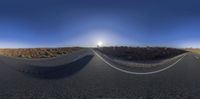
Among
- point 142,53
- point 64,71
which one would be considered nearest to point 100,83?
point 64,71

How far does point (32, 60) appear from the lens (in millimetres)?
12516

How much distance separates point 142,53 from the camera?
16.0 m

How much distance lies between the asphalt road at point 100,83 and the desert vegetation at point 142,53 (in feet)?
2.17

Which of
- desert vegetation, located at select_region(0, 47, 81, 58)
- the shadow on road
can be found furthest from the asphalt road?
desert vegetation, located at select_region(0, 47, 81, 58)

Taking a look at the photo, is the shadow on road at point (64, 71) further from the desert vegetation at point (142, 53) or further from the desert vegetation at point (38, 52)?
the desert vegetation at point (142, 53)

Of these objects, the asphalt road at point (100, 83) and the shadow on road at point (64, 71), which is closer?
the asphalt road at point (100, 83)

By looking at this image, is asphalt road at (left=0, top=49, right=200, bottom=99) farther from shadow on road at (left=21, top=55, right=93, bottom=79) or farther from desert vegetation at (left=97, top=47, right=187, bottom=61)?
desert vegetation at (left=97, top=47, right=187, bottom=61)

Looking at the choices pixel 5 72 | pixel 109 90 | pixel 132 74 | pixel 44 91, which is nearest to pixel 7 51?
pixel 5 72

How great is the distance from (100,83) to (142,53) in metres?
4.19

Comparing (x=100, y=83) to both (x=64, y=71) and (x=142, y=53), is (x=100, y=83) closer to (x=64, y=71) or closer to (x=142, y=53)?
(x=64, y=71)

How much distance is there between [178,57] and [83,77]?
417 cm

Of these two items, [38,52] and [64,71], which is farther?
[64,71]

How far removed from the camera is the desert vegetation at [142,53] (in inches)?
602

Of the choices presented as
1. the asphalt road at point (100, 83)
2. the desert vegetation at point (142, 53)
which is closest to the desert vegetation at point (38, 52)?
the asphalt road at point (100, 83)
